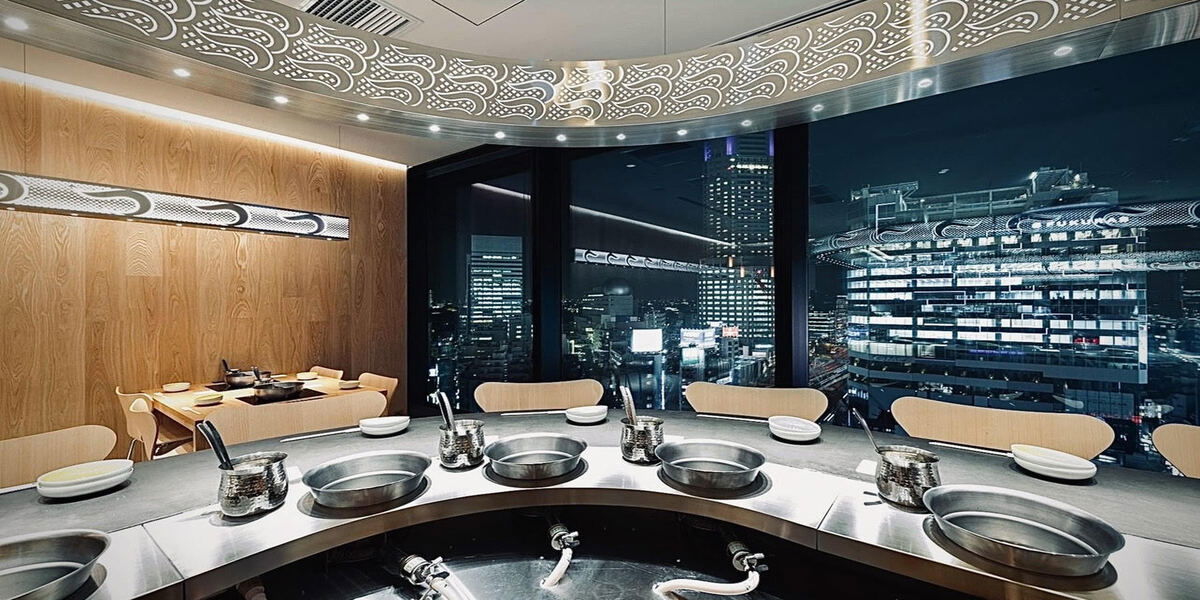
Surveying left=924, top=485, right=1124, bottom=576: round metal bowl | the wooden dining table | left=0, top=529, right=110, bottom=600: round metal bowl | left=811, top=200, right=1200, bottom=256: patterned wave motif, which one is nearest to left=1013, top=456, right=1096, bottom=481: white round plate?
left=924, top=485, right=1124, bottom=576: round metal bowl

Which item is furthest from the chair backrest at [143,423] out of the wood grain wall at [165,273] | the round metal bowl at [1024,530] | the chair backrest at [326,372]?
the round metal bowl at [1024,530]

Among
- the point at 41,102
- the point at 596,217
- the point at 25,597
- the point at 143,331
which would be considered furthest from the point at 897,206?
the point at 41,102

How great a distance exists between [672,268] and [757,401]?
1.19m

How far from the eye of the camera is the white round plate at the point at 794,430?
145 cm

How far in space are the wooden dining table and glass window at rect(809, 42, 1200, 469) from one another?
110 inches

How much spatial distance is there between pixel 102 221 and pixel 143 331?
0.77 m

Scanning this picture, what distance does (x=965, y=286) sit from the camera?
7.20 feet

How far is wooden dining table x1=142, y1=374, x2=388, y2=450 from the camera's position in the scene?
8.04 ft

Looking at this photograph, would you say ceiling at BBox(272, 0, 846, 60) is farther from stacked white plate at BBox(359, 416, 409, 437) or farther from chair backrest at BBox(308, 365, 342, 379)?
chair backrest at BBox(308, 365, 342, 379)

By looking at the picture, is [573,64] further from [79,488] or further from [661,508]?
[79,488]

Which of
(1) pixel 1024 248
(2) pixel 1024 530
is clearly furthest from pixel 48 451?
(1) pixel 1024 248

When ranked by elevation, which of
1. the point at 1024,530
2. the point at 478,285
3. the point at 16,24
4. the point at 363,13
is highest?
the point at 363,13

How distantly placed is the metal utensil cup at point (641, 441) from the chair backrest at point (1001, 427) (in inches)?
42.9

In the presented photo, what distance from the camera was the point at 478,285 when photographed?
3934 mm
